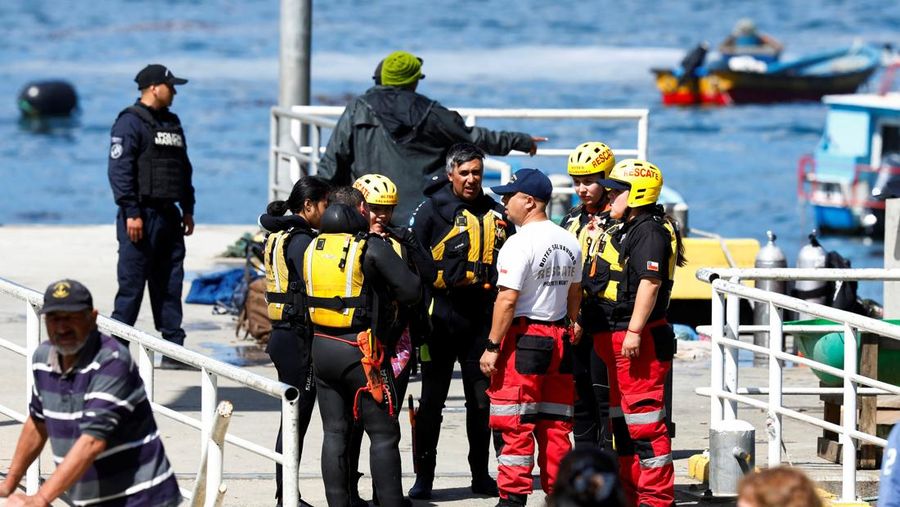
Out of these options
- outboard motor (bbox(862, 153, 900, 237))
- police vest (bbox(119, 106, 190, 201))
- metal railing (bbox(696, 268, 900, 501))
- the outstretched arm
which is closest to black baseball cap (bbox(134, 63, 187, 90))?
police vest (bbox(119, 106, 190, 201))

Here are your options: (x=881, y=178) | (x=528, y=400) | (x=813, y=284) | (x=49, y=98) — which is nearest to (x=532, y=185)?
(x=528, y=400)

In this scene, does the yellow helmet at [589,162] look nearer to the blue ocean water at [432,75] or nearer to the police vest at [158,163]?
the police vest at [158,163]

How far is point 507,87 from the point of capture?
60.9 m

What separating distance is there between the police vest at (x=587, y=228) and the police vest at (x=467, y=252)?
407mm

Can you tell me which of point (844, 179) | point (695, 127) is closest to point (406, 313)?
point (844, 179)

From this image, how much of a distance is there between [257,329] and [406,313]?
445 cm

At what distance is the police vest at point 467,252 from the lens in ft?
26.9

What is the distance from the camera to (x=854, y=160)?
35.3 meters

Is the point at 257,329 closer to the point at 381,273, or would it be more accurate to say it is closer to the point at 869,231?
the point at 381,273

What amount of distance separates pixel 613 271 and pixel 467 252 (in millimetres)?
780

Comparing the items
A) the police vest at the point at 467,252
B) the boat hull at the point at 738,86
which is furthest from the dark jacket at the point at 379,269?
the boat hull at the point at 738,86

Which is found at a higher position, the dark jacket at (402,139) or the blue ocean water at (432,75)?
the blue ocean water at (432,75)

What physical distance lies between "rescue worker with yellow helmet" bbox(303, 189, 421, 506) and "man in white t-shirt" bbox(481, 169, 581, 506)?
0.49 m

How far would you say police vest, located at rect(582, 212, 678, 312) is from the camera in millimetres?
7754
